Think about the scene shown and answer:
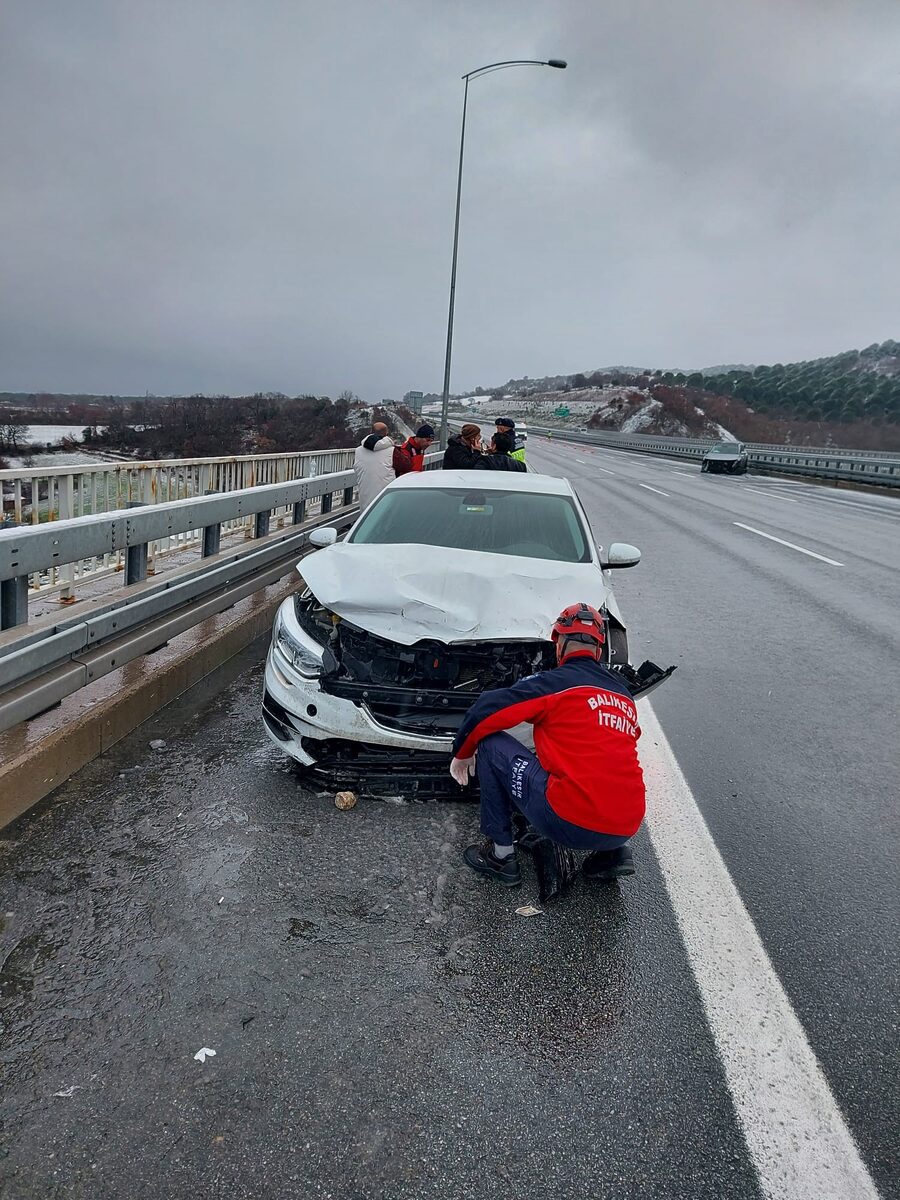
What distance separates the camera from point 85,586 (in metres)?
6.86

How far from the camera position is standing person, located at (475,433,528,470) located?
9539 mm

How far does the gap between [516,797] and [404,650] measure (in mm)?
1135

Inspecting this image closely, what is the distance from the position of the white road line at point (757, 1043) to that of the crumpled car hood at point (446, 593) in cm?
123

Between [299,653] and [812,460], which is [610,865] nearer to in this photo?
[299,653]

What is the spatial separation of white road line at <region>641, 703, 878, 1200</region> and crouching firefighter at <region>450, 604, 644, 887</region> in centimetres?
36

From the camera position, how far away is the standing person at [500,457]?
9539mm

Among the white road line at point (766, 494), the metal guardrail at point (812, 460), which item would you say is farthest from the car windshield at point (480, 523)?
the metal guardrail at point (812, 460)

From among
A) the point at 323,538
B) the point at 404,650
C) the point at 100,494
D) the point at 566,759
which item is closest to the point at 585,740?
the point at 566,759

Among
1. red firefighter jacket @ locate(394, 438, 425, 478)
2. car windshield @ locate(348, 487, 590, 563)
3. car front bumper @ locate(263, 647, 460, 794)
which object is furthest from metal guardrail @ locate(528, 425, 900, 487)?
car front bumper @ locate(263, 647, 460, 794)

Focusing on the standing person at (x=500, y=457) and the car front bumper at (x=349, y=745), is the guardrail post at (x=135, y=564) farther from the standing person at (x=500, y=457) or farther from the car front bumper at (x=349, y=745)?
the standing person at (x=500, y=457)

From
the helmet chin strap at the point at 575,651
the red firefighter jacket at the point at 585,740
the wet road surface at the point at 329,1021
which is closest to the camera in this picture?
the wet road surface at the point at 329,1021

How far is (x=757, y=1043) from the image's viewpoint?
2461mm

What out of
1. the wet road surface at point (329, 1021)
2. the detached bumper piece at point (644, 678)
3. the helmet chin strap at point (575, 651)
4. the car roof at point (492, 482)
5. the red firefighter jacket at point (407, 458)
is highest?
the red firefighter jacket at point (407, 458)

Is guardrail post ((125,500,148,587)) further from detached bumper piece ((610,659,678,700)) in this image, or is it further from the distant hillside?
the distant hillside
